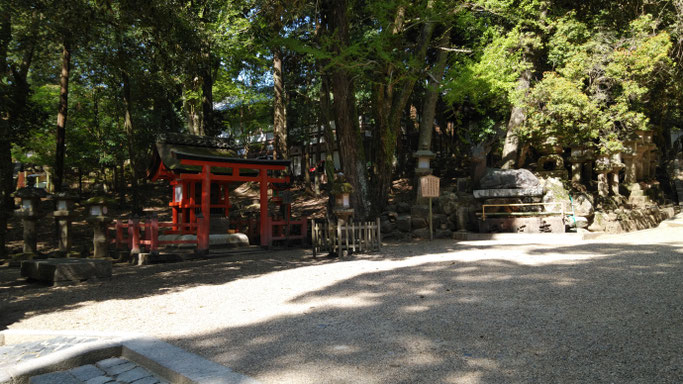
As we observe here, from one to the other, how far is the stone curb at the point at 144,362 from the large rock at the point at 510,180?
1260cm

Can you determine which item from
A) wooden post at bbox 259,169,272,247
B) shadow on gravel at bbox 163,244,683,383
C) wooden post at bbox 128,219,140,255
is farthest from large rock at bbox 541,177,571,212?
wooden post at bbox 128,219,140,255

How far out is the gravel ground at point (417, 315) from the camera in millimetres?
3271

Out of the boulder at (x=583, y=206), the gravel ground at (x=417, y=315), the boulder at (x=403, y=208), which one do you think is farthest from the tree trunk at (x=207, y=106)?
the boulder at (x=583, y=206)

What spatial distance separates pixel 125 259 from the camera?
12.3m

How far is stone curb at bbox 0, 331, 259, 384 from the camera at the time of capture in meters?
3.30

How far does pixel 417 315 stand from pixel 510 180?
10943 mm

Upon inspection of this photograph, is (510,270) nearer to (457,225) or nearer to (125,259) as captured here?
(457,225)

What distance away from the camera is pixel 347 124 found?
1358 cm

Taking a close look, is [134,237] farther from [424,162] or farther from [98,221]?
[424,162]

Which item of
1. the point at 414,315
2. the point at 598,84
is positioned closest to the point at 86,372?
the point at 414,315

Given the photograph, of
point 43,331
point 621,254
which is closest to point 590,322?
point 621,254

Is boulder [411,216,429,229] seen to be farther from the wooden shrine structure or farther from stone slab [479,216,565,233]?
the wooden shrine structure

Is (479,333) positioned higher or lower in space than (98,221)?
lower

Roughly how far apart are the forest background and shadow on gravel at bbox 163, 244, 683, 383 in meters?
7.23
